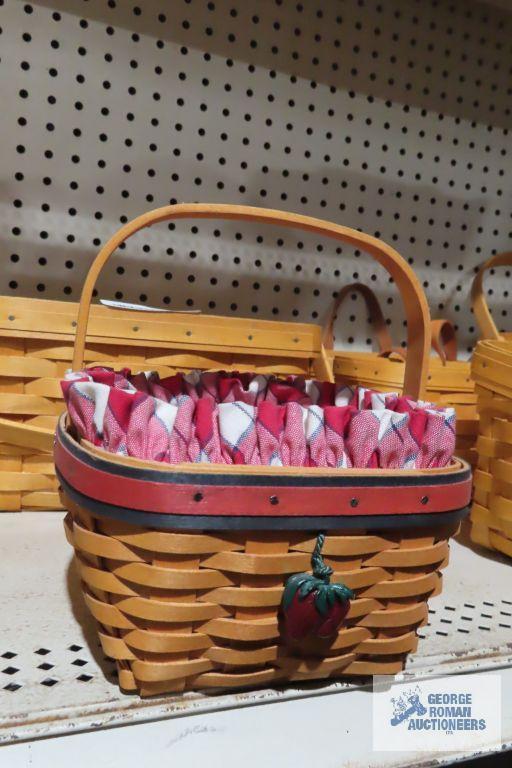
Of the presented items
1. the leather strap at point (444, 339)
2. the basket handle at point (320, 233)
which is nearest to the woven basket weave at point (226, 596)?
the basket handle at point (320, 233)

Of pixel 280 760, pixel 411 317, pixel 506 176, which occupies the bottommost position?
pixel 280 760

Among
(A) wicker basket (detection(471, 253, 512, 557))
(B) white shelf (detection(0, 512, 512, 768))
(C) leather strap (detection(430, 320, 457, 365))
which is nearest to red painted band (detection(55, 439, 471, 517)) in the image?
(B) white shelf (detection(0, 512, 512, 768))

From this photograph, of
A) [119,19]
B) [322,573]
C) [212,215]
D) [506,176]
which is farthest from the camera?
[506,176]

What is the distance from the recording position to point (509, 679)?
418 millimetres

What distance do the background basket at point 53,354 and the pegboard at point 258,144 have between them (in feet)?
0.44

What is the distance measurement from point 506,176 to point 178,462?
800 millimetres

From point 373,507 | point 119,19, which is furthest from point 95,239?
point 373,507

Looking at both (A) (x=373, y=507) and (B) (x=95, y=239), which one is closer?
(A) (x=373, y=507)

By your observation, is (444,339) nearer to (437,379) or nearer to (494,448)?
(437,379)

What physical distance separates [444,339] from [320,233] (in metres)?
0.43

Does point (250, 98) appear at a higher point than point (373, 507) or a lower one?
higher

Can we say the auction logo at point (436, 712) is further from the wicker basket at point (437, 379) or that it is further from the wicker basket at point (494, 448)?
the wicker basket at point (437, 379)

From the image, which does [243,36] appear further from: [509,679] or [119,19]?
[509,679]

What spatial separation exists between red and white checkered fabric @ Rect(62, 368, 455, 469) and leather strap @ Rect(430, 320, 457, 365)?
332 mm
